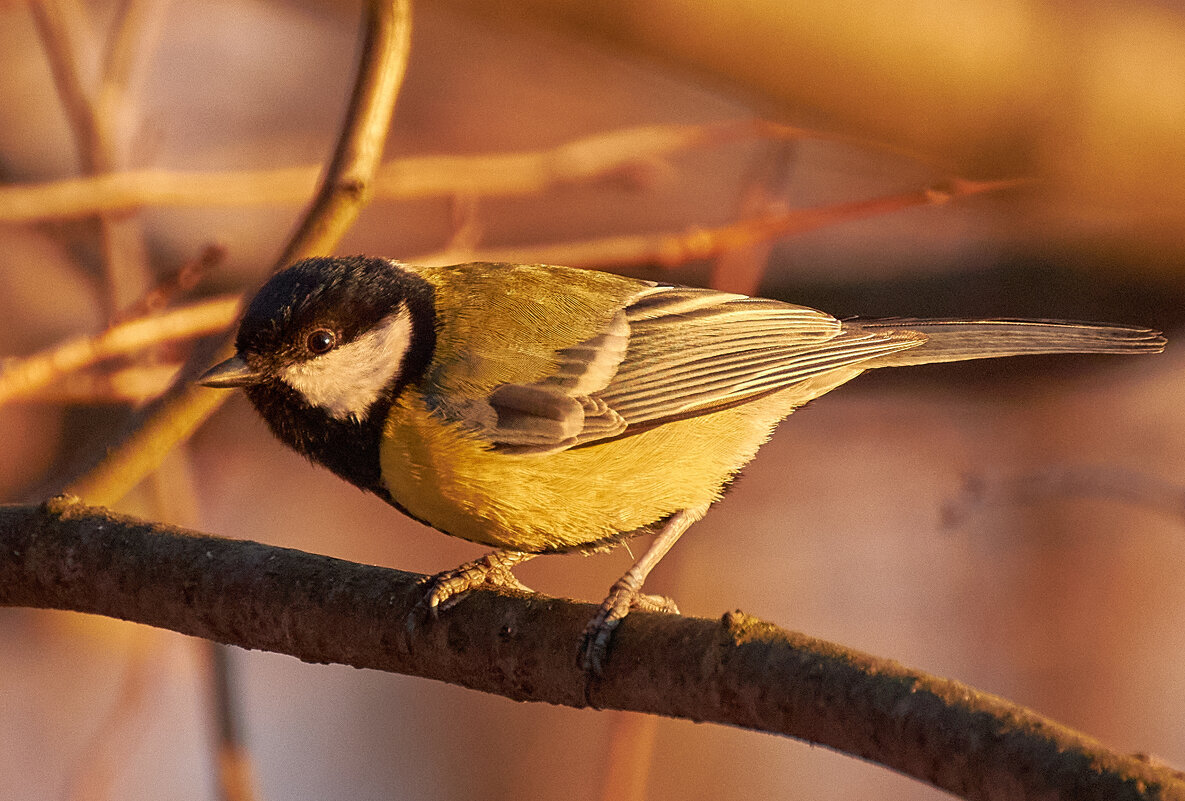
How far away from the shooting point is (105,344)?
6.64 ft

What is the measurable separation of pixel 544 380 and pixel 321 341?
0.41 metres

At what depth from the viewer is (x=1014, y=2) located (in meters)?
2.37

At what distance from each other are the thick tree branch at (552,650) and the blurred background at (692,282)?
39 cm

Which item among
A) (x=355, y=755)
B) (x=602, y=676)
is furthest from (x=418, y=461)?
(x=355, y=755)

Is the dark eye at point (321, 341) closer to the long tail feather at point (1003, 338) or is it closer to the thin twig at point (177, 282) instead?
the thin twig at point (177, 282)

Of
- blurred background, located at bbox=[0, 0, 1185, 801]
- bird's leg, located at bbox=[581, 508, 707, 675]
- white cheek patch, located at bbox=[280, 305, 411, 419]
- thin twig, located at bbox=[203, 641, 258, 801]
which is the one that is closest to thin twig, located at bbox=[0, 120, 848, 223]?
blurred background, located at bbox=[0, 0, 1185, 801]

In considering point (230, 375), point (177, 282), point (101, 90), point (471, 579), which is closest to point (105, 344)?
point (177, 282)

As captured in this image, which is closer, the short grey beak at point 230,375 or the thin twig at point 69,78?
the short grey beak at point 230,375

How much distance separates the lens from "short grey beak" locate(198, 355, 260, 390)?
1.88 meters

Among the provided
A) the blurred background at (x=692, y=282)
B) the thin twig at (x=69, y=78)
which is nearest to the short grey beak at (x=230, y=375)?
the blurred background at (x=692, y=282)

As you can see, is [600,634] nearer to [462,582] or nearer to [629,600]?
[629,600]

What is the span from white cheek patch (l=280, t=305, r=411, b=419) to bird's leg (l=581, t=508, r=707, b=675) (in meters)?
0.57

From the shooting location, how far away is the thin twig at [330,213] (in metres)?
1.98

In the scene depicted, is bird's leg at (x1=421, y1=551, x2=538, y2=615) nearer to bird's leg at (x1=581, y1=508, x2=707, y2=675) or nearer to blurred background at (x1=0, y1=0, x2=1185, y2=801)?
bird's leg at (x1=581, y1=508, x2=707, y2=675)
